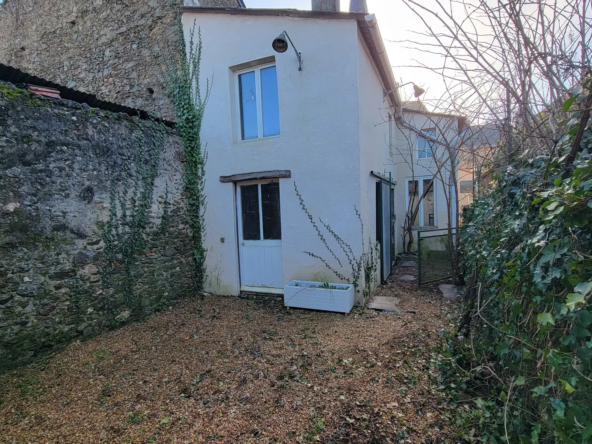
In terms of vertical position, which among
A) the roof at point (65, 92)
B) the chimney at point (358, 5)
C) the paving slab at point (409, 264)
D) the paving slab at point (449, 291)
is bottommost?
the paving slab at point (449, 291)

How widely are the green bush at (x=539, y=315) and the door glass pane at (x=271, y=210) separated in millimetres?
3510

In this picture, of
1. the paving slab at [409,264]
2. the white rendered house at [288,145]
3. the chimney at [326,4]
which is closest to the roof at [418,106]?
the white rendered house at [288,145]

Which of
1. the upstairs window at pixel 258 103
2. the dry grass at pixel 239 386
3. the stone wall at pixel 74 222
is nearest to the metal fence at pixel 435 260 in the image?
the dry grass at pixel 239 386

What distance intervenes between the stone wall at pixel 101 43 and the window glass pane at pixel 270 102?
1958mm

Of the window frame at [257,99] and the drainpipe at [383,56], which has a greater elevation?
the drainpipe at [383,56]

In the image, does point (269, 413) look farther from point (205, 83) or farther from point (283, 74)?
point (205, 83)

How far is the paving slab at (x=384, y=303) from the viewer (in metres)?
4.88

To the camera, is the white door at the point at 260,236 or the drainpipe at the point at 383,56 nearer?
the drainpipe at the point at 383,56

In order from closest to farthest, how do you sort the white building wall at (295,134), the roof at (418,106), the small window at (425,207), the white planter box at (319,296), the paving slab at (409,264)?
the white planter box at (319,296) → the white building wall at (295,134) → the roof at (418,106) → the paving slab at (409,264) → the small window at (425,207)

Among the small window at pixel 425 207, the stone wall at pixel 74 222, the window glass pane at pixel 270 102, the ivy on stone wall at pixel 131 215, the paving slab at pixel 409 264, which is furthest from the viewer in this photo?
the small window at pixel 425 207

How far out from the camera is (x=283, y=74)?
5.11 metres

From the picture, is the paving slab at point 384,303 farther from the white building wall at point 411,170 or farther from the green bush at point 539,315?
the white building wall at point 411,170

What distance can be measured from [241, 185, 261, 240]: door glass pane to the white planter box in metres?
1.31

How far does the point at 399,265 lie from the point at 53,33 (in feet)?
36.4
